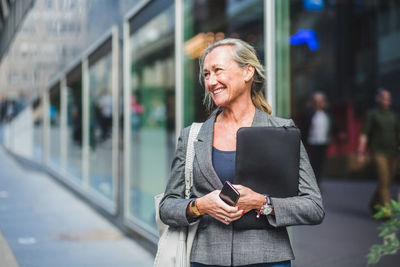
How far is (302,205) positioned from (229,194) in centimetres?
31

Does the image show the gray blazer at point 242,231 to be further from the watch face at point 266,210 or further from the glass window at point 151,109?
the glass window at point 151,109

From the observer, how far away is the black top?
2.14 m

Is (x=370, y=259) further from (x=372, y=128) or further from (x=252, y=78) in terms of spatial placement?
(x=372, y=128)

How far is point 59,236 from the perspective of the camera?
274 inches

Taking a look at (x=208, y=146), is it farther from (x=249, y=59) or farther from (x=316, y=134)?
(x=316, y=134)

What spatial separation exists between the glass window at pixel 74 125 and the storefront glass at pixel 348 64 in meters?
4.78

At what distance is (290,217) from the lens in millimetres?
2057

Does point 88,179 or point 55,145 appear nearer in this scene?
point 88,179

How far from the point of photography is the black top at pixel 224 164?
2.14 meters

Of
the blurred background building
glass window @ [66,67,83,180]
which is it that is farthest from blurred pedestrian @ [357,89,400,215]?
glass window @ [66,67,83,180]

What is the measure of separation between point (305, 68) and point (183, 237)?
12.3 m

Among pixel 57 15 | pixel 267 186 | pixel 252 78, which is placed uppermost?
pixel 57 15

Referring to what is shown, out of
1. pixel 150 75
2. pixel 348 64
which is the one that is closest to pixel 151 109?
pixel 150 75

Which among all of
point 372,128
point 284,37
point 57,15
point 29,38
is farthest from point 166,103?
point 29,38
